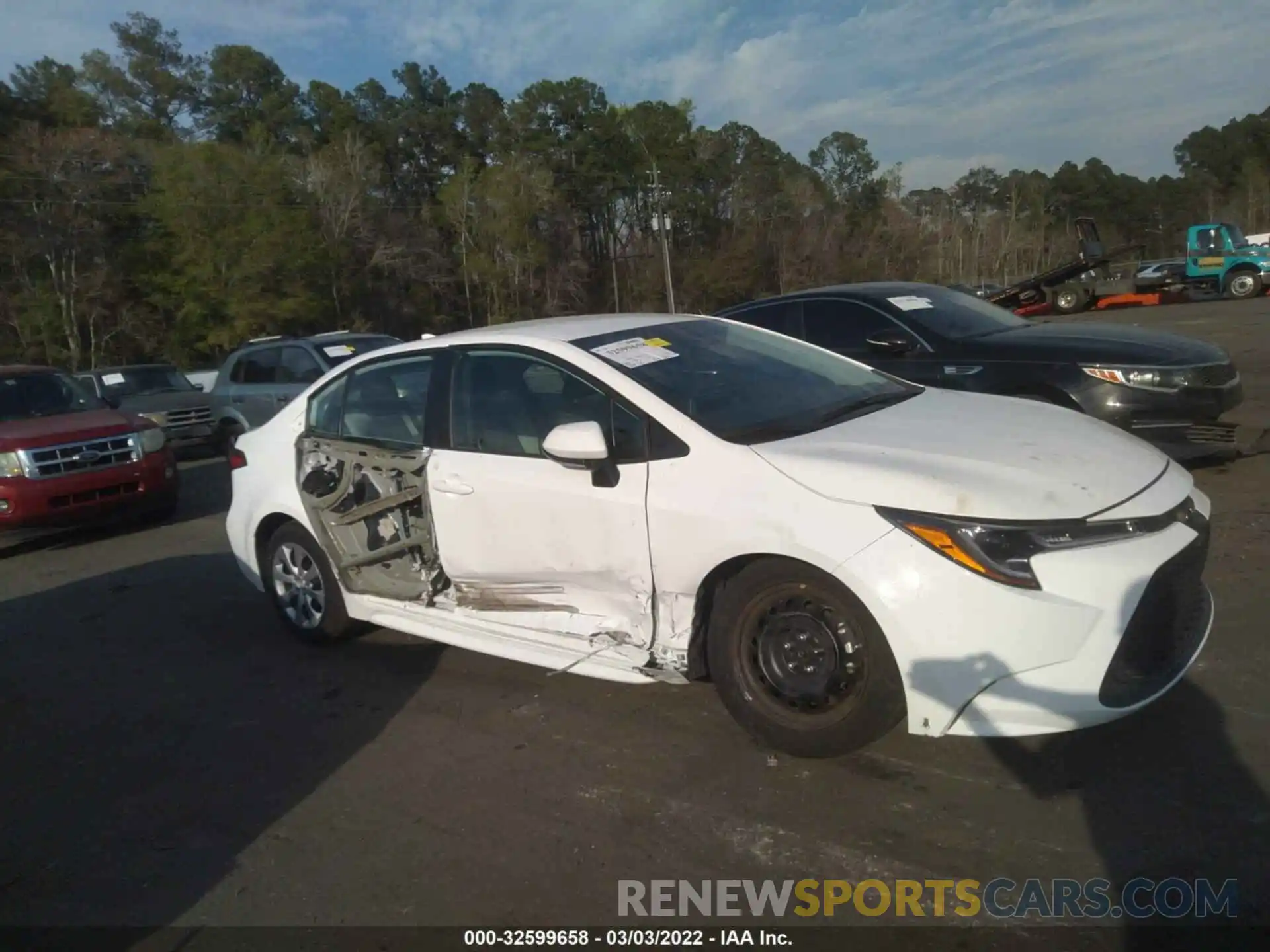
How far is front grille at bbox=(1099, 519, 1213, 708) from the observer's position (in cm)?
337

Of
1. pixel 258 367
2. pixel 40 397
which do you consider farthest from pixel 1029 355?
pixel 258 367

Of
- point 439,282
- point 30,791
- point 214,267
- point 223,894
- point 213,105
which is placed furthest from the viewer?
point 213,105

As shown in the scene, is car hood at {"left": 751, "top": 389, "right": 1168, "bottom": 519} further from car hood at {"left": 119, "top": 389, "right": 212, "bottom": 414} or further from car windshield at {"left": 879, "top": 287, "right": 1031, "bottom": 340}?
car hood at {"left": 119, "top": 389, "right": 212, "bottom": 414}

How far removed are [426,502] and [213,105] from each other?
64.9 metres

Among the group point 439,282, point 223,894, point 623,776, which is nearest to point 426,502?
point 623,776

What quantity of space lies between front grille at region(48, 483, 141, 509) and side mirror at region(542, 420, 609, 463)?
6622 mm

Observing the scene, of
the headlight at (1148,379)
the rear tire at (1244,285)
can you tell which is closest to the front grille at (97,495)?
the headlight at (1148,379)

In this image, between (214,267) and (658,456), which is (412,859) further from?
(214,267)

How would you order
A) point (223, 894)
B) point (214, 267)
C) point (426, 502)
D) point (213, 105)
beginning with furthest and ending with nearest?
point (213, 105)
point (214, 267)
point (426, 502)
point (223, 894)

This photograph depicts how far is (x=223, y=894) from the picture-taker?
3398 mm

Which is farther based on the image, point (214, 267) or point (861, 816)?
point (214, 267)

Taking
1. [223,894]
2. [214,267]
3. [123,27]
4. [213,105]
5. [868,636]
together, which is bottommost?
[223,894]

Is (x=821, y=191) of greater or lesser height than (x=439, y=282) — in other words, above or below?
above

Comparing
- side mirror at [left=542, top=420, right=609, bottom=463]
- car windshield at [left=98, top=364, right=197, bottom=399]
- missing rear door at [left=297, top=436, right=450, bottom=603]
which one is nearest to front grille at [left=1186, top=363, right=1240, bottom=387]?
side mirror at [left=542, top=420, right=609, bottom=463]
